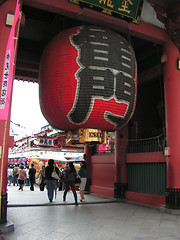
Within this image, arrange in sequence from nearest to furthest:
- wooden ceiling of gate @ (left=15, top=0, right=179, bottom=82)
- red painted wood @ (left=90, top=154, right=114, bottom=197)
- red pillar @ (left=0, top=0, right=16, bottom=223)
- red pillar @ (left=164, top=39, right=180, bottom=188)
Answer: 1. red pillar @ (left=0, top=0, right=16, bottom=223)
2. wooden ceiling of gate @ (left=15, top=0, right=179, bottom=82)
3. red pillar @ (left=164, top=39, right=180, bottom=188)
4. red painted wood @ (left=90, top=154, right=114, bottom=197)

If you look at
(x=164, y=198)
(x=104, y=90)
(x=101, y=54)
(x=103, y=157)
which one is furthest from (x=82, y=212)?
(x=103, y=157)

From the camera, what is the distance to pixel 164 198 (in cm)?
859

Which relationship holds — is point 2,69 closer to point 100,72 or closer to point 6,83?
point 6,83

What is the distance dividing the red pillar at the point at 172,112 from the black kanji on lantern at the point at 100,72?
6.68 ft

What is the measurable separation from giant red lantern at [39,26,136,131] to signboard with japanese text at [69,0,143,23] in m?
0.62

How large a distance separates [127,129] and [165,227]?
5772 mm

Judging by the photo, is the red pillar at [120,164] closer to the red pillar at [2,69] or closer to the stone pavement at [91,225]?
the stone pavement at [91,225]

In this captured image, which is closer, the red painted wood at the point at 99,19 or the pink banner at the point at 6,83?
the pink banner at the point at 6,83

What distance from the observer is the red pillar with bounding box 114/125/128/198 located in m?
10.8

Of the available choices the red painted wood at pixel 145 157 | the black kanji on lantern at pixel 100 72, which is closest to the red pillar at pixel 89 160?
the red painted wood at pixel 145 157

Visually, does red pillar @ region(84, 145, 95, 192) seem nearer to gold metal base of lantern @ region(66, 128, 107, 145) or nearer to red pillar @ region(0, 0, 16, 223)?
gold metal base of lantern @ region(66, 128, 107, 145)

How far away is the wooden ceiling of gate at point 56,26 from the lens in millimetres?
7105

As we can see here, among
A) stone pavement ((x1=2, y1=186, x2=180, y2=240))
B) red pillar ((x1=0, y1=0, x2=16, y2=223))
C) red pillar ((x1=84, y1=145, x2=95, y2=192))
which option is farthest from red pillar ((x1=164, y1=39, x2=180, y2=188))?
red pillar ((x1=84, y1=145, x2=95, y2=192))

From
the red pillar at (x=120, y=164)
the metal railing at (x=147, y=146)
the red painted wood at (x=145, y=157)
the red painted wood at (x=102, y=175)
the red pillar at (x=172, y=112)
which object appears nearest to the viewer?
the red pillar at (x=172, y=112)
